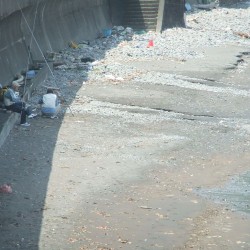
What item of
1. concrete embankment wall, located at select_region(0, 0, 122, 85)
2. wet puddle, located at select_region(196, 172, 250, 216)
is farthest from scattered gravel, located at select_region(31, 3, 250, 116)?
wet puddle, located at select_region(196, 172, 250, 216)

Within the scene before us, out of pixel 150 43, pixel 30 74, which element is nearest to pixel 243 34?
pixel 150 43

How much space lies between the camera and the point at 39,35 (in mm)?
25391

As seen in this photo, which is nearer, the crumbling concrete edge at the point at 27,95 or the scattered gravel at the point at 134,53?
the crumbling concrete edge at the point at 27,95

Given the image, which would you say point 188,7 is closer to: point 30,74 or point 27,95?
point 30,74

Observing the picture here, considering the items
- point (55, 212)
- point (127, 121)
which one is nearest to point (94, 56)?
point (127, 121)

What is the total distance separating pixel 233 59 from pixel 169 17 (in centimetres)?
870

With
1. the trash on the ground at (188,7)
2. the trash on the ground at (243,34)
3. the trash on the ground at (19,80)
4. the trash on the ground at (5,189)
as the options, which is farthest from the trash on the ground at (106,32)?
the trash on the ground at (5,189)

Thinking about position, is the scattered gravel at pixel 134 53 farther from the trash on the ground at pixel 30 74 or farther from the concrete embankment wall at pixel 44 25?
the concrete embankment wall at pixel 44 25

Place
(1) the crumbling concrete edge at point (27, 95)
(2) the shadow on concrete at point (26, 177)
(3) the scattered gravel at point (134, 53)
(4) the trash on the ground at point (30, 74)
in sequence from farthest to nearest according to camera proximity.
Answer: (3) the scattered gravel at point (134, 53), (4) the trash on the ground at point (30, 74), (1) the crumbling concrete edge at point (27, 95), (2) the shadow on concrete at point (26, 177)

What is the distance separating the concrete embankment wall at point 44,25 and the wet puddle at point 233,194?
23.0 ft

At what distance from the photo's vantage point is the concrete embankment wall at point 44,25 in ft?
68.5

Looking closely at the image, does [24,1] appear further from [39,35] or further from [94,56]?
[94,56]

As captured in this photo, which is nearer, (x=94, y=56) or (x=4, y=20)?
(x=4, y=20)

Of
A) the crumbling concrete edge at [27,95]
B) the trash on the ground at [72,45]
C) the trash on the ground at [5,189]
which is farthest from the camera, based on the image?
the trash on the ground at [72,45]
